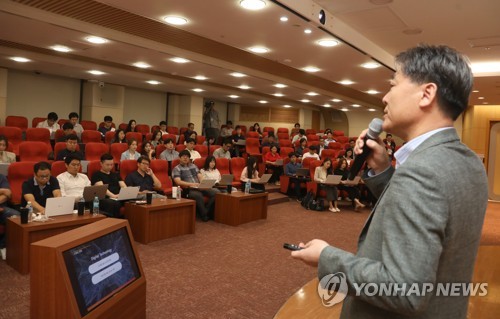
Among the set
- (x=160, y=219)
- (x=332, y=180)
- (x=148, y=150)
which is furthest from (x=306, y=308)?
(x=148, y=150)

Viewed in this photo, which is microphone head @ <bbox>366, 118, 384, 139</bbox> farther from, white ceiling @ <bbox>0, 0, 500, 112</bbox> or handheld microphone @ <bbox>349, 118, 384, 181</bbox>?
white ceiling @ <bbox>0, 0, 500, 112</bbox>

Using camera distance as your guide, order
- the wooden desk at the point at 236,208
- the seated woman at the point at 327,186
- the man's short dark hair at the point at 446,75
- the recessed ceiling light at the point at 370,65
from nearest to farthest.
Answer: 1. the man's short dark hair at the point at 446,75
2. the wooden desk at the point at 236,208
3. the recessed ceiling light at the point at 370,65
4. the seated woman at the point at 327,186

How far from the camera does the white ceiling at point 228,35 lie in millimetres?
5211

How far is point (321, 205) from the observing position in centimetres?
805

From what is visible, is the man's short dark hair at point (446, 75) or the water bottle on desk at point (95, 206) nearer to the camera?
the man's short dark hair at point (446, 75)

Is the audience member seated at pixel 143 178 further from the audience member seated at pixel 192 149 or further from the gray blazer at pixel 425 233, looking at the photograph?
the gray blazer at pixel 425 233

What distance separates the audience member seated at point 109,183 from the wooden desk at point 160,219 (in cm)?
17

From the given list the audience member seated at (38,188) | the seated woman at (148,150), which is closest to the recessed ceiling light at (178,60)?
the seated woman at (148,150)

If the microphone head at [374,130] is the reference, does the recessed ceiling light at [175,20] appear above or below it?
above

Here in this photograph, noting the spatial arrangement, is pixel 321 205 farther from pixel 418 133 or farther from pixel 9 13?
pixel 418 133

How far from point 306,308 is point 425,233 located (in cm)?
226

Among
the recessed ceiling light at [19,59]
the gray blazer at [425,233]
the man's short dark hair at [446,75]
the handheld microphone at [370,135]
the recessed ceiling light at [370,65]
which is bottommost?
the gray blazer at [425,233]

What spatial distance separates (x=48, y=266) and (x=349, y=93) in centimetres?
1279

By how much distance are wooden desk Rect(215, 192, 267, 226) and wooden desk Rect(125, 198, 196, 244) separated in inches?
33.0
